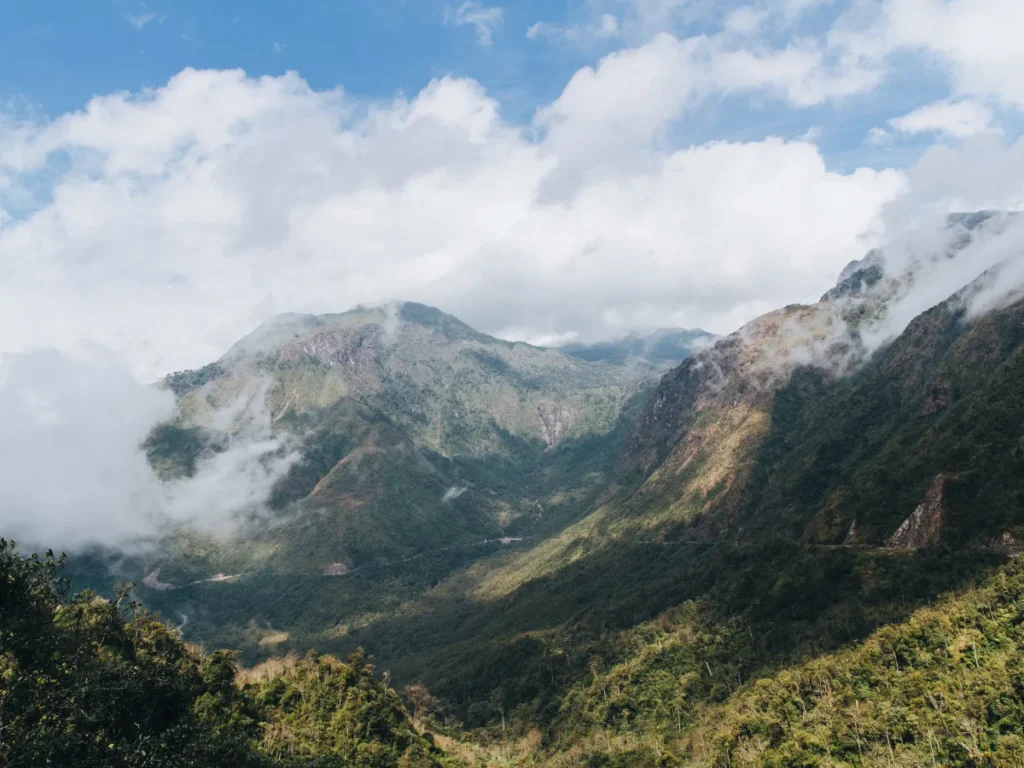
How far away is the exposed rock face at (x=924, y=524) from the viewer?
145 m

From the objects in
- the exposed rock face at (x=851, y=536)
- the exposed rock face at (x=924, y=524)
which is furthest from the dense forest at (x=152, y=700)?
the exposed rock face at (x=851, y=536)

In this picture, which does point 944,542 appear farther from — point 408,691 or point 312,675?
point 408,691

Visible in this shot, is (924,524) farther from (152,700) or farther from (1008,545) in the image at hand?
(152,700)

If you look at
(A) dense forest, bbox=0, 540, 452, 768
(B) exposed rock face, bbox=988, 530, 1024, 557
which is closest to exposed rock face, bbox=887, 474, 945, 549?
(B) exposed rock face, bbox=988, 530, 1024, 557

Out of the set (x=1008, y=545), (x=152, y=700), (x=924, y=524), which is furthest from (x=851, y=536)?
(x=152, y=700)

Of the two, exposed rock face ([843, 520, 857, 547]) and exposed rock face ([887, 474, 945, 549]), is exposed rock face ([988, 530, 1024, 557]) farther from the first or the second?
exposed rock face ([843, 520, 857, 547])

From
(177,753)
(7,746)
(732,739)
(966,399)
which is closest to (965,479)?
(966,399)

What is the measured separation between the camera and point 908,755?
83812mm

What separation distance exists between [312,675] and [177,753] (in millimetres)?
55640

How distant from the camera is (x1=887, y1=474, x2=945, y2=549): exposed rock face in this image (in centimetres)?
14500

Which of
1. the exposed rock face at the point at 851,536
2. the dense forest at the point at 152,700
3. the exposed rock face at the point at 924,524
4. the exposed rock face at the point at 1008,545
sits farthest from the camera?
the exposed rock face at the point at 851,536

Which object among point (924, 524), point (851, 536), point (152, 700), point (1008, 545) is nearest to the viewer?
point (152, 700)

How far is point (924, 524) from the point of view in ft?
487

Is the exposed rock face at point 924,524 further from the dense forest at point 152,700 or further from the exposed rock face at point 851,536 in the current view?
the dense forest at point 152,700
